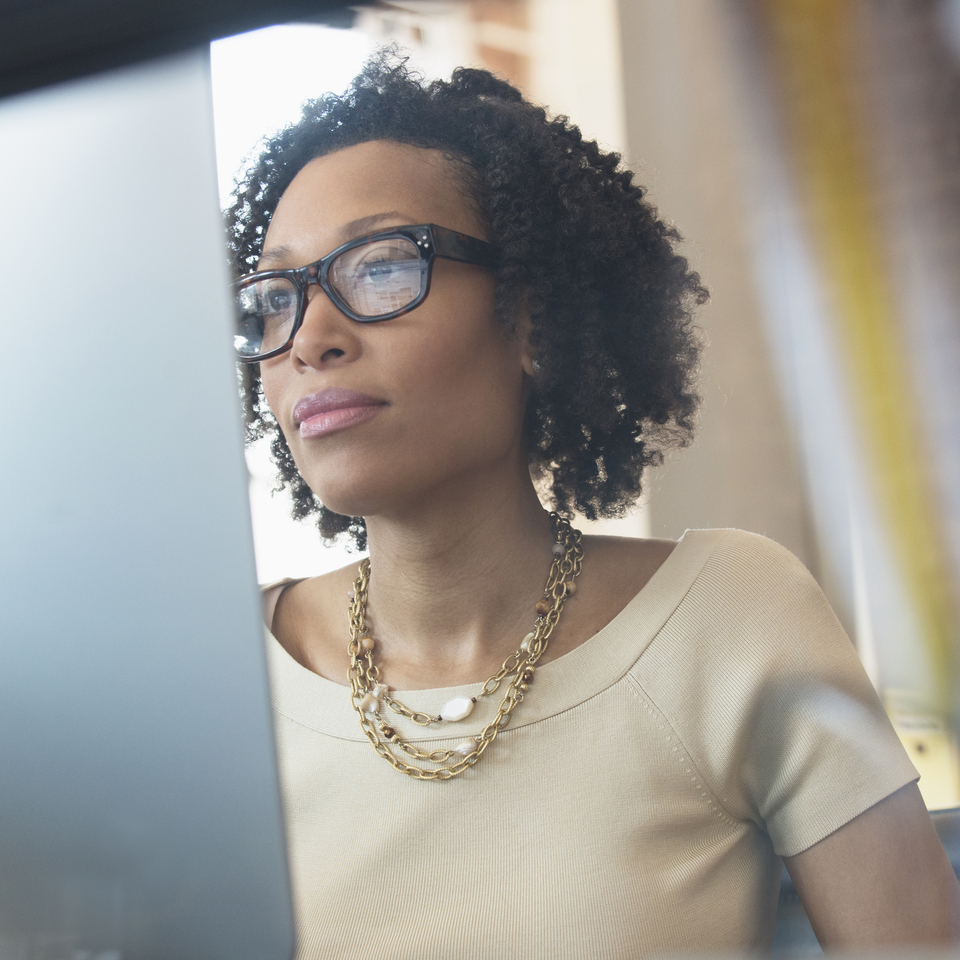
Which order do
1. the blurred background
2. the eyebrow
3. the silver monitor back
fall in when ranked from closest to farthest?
the silver monitor back < the blurred background < the eyebrow

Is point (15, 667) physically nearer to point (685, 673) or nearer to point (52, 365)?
point (52, 365)

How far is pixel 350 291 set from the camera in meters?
0.48

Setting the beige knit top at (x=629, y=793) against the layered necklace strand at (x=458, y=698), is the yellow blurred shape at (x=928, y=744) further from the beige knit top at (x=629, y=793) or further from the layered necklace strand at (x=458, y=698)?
the layered necklace strand at (x=458, y=698)

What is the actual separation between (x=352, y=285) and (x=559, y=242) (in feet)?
0.55

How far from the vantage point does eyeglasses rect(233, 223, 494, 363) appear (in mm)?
480

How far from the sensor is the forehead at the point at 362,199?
0.52 metres

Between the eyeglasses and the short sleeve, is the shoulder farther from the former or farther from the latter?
the eyeglasses

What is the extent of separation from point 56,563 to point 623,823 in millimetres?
384

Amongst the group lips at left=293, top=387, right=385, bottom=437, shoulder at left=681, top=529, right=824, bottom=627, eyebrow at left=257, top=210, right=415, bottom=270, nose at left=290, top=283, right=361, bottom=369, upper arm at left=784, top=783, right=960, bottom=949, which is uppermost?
eyebrow at left=257, top=210, right=415, bottom=270

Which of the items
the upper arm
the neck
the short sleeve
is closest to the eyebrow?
the neck

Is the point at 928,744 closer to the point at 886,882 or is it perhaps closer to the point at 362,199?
the point at 886,882

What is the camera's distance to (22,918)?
0.88 feet

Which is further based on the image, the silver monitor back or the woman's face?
the woman's face

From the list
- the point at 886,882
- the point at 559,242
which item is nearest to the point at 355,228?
the point at 559,242
